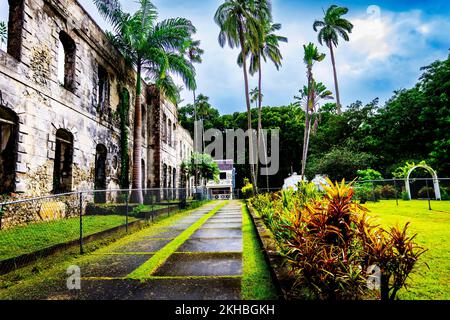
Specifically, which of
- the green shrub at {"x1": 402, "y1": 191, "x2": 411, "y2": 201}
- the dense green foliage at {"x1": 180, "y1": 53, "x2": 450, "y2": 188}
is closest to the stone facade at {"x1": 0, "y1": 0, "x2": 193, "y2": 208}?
the green shrub at {"x1": 402, "y1": 191, "x2": 411, "y2": 201}

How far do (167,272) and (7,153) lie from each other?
5.81 m

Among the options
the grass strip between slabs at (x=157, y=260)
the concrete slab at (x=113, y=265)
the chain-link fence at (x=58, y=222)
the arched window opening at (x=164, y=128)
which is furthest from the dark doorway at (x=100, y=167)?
the arched window opening at (x=164, y=128)

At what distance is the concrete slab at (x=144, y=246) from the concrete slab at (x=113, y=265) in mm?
435

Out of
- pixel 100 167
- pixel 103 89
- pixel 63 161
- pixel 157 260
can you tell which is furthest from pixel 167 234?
pixel 103 89

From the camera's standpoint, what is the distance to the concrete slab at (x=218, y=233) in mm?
6198

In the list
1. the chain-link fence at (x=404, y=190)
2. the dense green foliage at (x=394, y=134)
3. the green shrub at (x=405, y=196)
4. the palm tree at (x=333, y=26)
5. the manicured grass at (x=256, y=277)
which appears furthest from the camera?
the palm tree at (x=333, y=26)

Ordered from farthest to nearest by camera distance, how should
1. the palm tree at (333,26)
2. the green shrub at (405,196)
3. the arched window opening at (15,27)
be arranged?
the palm tree at (333,26), the green shrub at (405,196), the arched window opening at (15,27)

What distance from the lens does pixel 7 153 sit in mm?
6488

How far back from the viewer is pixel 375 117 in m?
24.1

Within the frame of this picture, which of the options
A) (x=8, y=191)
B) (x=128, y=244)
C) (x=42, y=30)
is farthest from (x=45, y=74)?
(x=128, y=244)

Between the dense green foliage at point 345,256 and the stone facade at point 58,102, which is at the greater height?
the stone facade at point 58,102

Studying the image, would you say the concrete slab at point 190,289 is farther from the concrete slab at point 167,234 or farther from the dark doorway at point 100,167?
the dark doorway at point 100,167

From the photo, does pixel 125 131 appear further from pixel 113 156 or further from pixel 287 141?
pixel 287 141

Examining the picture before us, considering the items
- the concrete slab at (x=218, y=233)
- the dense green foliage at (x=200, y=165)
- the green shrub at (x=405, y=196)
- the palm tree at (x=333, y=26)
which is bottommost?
the concrete slab at (x=218, y=233)
